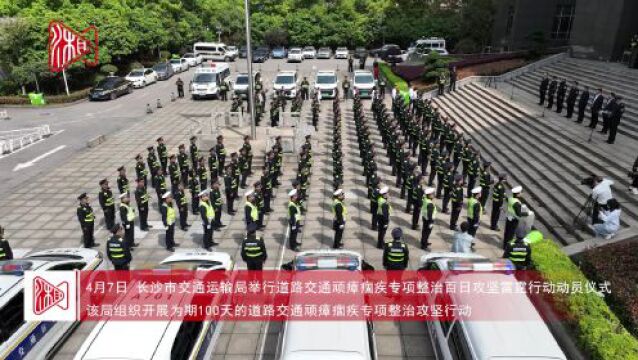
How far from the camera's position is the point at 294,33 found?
5944 centimetres

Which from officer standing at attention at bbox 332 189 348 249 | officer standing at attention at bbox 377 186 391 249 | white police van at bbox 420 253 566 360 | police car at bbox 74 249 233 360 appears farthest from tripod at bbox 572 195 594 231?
police car at bbox 74 249 233 360

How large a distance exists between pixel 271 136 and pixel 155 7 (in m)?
36.8

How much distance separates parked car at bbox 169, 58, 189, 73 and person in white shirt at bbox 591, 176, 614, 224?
134 feet

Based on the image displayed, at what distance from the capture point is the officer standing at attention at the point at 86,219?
12.0 m

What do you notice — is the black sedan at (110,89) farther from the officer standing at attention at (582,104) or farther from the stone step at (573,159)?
the officer standing at attention at (582,104)

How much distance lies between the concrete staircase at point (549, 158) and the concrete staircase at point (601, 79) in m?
1.98

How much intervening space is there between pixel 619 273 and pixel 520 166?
8.24 meters

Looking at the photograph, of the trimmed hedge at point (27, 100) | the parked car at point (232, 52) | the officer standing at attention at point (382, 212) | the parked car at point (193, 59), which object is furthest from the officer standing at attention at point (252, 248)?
the parked car at point (232, 52)

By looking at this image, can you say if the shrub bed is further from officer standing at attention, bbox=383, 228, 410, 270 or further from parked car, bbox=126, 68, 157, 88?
parked car, bbox=126, 68, 157, 88

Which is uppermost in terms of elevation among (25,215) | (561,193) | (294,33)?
(294,33)

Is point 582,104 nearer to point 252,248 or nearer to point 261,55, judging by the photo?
point 252,248

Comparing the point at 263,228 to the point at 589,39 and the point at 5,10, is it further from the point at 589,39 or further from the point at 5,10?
the point at 5,10

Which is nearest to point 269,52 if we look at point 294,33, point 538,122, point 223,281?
point 294,33
